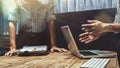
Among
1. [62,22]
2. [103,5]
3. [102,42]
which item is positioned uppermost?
[103,5]

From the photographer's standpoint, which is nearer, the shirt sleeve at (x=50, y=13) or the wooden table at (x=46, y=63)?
the wooden table at (x=46, y=63)

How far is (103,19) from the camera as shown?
3.03 metres

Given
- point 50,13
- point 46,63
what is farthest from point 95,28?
point 50,13

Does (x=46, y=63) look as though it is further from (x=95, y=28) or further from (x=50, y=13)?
(x=50, y=13)

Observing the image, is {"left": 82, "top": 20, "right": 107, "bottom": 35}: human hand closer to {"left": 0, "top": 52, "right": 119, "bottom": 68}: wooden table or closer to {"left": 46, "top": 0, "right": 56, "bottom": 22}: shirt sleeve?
{"left": 0, "top": 52, "right": 119, "bottom": 68}: wooden table

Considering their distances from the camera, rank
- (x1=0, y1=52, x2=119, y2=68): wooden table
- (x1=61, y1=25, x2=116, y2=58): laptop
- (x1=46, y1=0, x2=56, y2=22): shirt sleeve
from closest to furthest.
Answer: (x1=0, y1=52, x2=119, y2=68): wooden table
(x1=61, y1=25, x2=116, y2=58): laptop
(x1=46, y1=0, x2=56, y2=22): shirt sleeve

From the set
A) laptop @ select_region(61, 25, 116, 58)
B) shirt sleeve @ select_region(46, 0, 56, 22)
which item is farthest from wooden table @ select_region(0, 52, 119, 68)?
shirt sleeve @ select_region(46, 0, 56, 22)

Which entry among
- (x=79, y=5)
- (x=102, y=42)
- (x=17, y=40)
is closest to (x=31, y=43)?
(x=17, y=40)

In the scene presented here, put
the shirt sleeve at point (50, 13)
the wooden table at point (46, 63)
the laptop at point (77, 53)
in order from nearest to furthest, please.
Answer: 1. the wooden table at point (46, 63)
2. the laptop at point (77, 53)
3. the shirt sleeve at point (50, 13)

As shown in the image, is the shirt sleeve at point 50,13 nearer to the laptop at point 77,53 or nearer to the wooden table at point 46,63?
the laptop at point 77,53

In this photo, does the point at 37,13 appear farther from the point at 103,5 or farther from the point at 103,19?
the point at 103,5

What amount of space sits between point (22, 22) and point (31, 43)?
0.86ft

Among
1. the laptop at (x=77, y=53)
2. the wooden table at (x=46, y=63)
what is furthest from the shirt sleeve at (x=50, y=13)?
the wooden table at (x=46, y=63)

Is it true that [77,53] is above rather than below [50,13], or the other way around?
below
